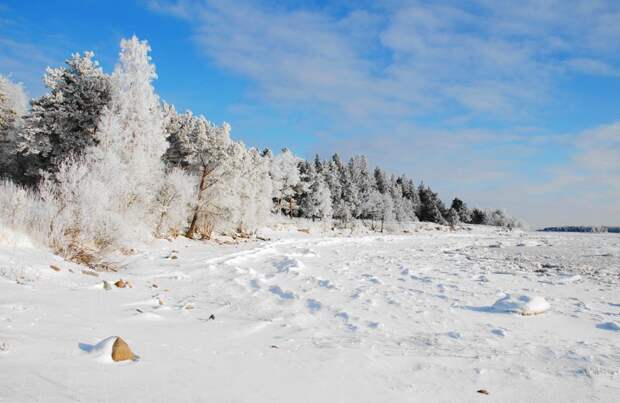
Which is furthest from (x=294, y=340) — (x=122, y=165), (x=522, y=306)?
(x=122, y=165)

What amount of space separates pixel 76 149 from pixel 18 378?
22443 mm

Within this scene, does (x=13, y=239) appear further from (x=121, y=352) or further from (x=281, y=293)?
(x=121, y=352)

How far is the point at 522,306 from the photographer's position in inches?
336

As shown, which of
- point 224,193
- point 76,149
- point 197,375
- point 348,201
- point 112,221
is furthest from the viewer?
point 348,201

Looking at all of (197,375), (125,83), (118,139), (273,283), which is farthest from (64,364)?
(125,83)

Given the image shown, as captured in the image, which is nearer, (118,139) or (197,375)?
(197,375)

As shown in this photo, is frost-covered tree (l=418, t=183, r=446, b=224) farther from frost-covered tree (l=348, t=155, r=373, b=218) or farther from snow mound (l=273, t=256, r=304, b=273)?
snow mound (l=273, t=256, r=304, b=273)

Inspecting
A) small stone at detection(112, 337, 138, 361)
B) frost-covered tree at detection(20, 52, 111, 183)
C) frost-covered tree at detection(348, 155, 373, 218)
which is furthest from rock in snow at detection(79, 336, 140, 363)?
frost-covered tree at detection(348, 155, 373, 218)

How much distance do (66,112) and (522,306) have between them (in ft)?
79.8

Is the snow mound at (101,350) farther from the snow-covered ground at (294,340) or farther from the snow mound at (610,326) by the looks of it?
the snow mound at (610,326)

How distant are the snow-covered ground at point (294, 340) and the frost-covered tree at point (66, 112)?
1420 centimetres

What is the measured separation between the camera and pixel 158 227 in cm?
2695

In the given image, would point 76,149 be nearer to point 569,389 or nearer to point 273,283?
point 273,283

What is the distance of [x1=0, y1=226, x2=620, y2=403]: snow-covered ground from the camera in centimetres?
393
